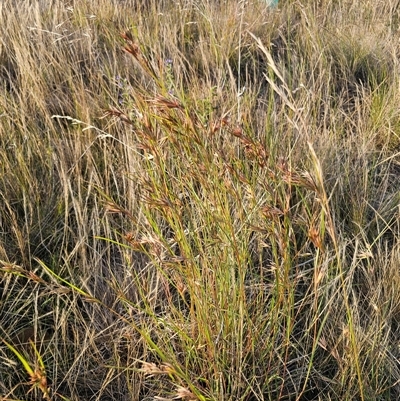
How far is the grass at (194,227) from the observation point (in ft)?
4.05

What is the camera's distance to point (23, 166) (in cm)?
196

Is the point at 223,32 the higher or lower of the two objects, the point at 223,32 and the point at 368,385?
the higher

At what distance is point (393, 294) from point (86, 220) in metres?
0.94

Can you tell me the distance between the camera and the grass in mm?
1233

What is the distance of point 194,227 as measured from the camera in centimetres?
143

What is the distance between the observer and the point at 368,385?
1.43 meters

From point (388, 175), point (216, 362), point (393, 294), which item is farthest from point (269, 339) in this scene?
point (388, 175)

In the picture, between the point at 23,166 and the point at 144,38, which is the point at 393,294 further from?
the point at 144,38

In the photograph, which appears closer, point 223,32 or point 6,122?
point 6,122

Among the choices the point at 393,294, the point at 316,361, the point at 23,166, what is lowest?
the point at 316,361

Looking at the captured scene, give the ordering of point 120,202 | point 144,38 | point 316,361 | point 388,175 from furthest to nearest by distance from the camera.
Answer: point 144,38, point 388,175, point 120,202, point 316,361

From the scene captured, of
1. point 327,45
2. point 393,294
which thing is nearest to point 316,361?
point 393,294

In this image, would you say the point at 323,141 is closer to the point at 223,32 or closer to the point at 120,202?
the point at 120,202

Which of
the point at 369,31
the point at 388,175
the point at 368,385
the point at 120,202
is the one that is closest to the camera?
the point at 368,385
